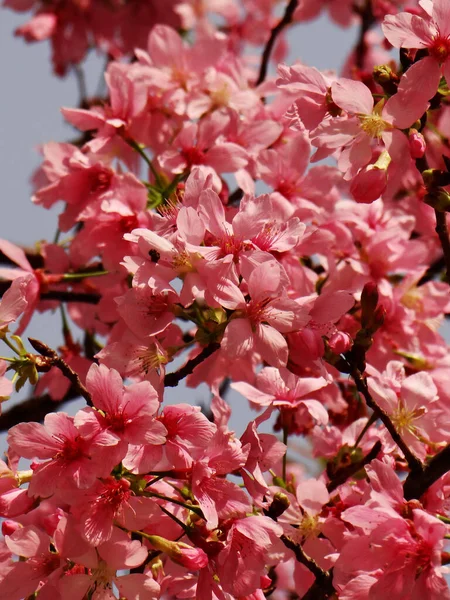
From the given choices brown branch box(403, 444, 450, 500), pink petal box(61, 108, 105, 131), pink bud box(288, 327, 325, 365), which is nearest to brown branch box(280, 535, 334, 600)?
brown branch box(403, 444, 450, 500)

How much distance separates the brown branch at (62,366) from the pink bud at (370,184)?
674mm

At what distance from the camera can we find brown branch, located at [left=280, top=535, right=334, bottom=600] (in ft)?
5.94

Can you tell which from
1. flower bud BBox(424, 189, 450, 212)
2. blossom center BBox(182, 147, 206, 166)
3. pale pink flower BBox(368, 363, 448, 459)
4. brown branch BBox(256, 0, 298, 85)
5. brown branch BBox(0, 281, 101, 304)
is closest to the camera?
flower bud BBox(424, 189, 450, 212)

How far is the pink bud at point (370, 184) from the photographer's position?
1.78 m

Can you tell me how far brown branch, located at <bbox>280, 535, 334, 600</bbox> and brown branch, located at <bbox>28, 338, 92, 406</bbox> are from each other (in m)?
0.51

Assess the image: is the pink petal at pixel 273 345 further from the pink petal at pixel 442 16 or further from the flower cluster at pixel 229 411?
the pink petal at pixel 442 16

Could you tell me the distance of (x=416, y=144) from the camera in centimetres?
173

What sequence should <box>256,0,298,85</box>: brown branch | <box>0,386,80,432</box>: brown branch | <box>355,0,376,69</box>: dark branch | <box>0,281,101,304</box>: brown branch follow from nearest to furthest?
<box>0,281,101,304</box>: brown branch, <box>0,386,80,432</box>: brown branch, <box>256,0,298,85</box>: brown branch, <box>355,0,376,69</box>: dark branch

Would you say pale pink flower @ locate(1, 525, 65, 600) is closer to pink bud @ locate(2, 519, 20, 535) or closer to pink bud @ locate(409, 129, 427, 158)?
pink bud @ locate(2, 519, 20, 535)

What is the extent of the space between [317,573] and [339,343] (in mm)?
503

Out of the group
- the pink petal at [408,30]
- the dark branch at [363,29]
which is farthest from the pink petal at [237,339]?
the dark branch at [363,29]

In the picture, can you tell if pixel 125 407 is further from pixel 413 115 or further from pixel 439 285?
pixel 439 285

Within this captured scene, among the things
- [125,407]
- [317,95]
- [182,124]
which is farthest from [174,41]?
[125,407]

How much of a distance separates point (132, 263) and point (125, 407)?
0.31 metres
